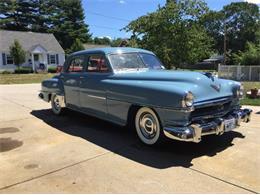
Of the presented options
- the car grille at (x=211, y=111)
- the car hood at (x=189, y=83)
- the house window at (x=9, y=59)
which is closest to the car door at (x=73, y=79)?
the car hood at (x=189, y=83)

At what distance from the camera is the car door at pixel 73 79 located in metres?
6.73

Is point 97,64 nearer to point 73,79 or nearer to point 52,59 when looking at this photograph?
point 73,79

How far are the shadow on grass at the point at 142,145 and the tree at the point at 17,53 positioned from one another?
2927cm

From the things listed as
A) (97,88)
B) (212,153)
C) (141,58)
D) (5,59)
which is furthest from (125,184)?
(5,59)

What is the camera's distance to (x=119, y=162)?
433 centimetres

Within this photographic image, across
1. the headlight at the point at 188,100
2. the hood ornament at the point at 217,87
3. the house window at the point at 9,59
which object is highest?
the house window at the point at 9,59

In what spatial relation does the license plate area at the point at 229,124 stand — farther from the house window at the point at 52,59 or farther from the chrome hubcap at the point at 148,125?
the house window at the point at 52,59

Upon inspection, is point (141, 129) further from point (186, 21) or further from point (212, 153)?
point (186, 21)

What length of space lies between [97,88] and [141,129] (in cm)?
141

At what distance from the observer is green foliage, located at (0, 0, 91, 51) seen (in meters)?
49.0

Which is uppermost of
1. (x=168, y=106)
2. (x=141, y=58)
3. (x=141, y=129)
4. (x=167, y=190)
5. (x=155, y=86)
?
(x=141, y=58)

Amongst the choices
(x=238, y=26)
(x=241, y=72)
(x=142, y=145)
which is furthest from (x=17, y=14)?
(x=142, y=145)

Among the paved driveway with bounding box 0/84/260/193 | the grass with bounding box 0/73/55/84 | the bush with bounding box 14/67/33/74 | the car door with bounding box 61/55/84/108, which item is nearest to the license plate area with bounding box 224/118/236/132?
the paved driveway with bounding box 0/84/260/193

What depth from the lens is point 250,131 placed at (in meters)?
5.88
